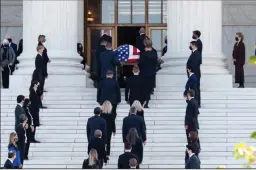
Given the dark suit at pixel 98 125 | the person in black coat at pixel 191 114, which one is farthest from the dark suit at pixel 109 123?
the person in black coat at pixel 191 114

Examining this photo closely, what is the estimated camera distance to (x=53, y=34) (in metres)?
24.0

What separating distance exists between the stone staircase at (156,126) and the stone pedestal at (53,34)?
1114 mm

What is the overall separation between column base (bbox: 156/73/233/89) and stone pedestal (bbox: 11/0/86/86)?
2293 millimetres

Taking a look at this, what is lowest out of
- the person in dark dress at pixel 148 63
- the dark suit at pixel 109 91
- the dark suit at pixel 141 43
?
the dark suit at pixel 109 91

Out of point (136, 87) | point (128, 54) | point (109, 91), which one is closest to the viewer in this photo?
point (109, 91)

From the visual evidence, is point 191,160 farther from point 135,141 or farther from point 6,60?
point 6,60

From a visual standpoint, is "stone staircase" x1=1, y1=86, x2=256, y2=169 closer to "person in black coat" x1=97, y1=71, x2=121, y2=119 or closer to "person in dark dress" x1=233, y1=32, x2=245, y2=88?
"person in black coat" x1=97, y1=71, x2=121, y2=119

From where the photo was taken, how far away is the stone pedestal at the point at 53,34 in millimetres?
23891

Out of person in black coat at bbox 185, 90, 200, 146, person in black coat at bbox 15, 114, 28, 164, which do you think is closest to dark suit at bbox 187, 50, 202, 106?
person in black coat at bbox 185, 90, 200, 146

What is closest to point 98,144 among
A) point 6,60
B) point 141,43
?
point 141,43

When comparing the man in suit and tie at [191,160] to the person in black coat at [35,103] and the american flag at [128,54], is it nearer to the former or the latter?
the person in black coat at [35,103]

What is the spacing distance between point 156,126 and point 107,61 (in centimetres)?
197

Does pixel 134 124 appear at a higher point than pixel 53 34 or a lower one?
lower

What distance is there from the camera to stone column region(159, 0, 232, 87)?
23.8 metres
